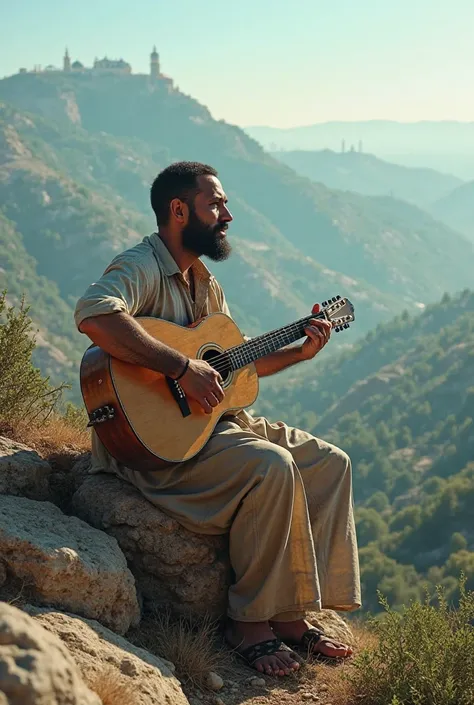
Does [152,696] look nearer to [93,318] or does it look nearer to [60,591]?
[60,591]

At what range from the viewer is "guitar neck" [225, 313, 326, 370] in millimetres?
4336

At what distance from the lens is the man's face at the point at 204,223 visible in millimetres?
4336

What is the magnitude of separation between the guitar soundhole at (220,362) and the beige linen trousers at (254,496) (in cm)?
21

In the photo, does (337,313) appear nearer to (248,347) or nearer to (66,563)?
(248,347)

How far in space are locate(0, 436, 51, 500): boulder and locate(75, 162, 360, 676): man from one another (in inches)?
11.5

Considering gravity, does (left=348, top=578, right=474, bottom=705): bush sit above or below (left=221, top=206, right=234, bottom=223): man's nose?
below

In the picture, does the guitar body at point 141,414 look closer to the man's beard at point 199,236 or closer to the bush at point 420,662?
the man's beard at point 199,236

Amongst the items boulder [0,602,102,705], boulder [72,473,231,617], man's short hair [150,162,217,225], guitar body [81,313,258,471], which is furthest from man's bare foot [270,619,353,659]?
man's short hair [150,162,217,225]

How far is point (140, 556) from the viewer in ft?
13.4

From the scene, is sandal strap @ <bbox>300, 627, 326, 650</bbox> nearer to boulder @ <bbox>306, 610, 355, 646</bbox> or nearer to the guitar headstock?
boulder @ <bbox>306, 610, 355, 646</bbox>

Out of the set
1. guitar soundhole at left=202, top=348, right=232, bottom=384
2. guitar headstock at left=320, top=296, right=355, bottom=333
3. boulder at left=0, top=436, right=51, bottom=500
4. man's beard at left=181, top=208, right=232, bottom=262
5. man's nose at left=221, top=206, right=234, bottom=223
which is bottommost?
boulder at left=0, top=436, right=51, bottom=500

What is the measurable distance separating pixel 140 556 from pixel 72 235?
172362 mm

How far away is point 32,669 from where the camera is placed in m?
2.12

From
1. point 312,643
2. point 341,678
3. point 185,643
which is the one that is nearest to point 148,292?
point 185,643
